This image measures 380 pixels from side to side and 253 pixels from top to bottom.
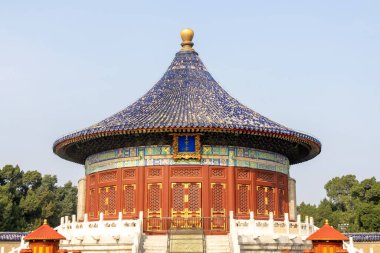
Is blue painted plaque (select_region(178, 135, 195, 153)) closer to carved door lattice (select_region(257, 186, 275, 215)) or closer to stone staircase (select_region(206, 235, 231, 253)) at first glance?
carved door lattice (select_region(257, 186, 275, 215))

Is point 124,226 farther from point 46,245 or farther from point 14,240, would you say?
point 14,240

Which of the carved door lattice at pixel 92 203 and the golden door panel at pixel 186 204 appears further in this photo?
the carved door lattice at pixel 92 203

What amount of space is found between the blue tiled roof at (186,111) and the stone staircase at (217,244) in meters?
4.79

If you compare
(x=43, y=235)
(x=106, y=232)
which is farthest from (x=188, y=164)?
(x=43, y=235)

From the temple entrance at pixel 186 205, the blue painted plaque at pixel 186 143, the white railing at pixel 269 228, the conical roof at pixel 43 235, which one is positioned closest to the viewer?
the conical roof at pixel 43 235

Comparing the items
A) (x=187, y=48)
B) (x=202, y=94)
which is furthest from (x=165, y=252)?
(x=187, y=48)

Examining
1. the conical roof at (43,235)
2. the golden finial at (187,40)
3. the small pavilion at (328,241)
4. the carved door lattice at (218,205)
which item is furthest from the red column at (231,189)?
the conical roof at (43,235)

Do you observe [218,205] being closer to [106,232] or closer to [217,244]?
[217,244]

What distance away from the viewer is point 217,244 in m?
23.9

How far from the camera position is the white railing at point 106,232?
2458 centimetres

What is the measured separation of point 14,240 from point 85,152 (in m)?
7.61

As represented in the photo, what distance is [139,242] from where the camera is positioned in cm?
2370

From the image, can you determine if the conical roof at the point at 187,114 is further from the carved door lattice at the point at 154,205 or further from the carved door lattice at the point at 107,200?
the carved door lattice at the point at 154,205

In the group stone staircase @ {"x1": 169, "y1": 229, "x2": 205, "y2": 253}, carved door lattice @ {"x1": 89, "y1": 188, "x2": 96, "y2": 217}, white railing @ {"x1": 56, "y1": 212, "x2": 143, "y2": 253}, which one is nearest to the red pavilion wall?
carved door lattice @ {"x1": 89, "y1": 188, "x2": 96, "y2": 217}
